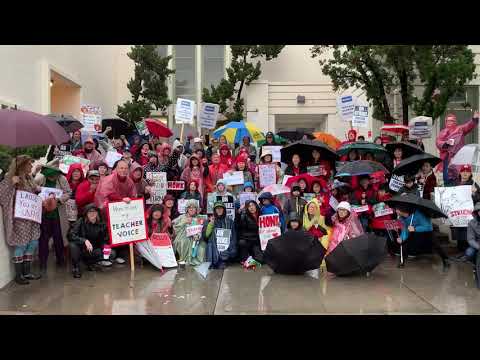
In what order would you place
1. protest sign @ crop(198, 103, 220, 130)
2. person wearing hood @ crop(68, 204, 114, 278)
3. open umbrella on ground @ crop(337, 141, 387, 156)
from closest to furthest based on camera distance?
1. person wearing hood @ crop(68, 204, 114, 278)
2. open umbrella on ground @ crop(337, 141, 387, 156)
3. protest sign @ crop(198, 103, 220, 130)

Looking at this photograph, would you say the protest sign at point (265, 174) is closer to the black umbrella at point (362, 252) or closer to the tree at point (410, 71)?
the black umbrella at point (362, 252)

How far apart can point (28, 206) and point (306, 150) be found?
18.3 feet

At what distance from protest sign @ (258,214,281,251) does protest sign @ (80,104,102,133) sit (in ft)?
19.7

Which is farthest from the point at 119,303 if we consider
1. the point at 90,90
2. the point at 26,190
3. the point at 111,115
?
the point at 111,115

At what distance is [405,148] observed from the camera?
1088 centimetres

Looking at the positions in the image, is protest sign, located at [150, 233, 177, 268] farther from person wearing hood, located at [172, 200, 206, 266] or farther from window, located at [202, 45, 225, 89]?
window, located at [202, 45, 225, 89]

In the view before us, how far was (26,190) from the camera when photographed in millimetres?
7895

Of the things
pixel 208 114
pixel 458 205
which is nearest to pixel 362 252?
pixel 458 205

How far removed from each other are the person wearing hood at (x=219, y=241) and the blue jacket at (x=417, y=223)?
9.89 feet

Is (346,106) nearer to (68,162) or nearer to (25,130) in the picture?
(68,162)

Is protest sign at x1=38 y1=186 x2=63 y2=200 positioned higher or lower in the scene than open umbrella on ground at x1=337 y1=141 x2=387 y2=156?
lower

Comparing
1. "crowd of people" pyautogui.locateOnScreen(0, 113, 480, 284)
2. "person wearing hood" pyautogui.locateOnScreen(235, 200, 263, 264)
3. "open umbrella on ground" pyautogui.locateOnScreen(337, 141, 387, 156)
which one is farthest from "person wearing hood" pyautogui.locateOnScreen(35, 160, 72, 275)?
"open umbrella on ground" pyautogui.locateOnScreen(337, 141, 387, 156)

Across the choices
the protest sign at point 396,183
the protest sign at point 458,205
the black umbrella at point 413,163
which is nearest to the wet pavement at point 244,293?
the protest sign at point 458,205

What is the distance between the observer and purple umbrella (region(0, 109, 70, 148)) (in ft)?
23.2
